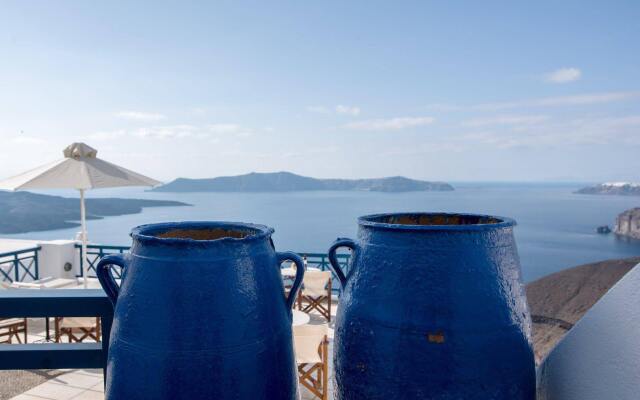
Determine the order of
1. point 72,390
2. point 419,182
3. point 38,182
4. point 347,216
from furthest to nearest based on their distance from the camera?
point 419,182, point 347,216, point 38,182, point 72,390

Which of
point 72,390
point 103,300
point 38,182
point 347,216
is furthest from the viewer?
point 347,216

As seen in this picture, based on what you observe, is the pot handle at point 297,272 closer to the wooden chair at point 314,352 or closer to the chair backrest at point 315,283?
the wooden chair at point 314,352

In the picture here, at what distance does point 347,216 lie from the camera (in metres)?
107

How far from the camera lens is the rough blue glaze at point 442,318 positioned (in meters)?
1.26

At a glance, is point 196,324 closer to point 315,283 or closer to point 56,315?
point 56,315

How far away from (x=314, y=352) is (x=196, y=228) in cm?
351

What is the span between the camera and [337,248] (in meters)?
1.54

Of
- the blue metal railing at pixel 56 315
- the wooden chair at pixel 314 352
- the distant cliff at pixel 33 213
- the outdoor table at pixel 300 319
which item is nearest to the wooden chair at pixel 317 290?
the outdoor table at pixel 300 319

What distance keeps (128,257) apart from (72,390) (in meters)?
4.70

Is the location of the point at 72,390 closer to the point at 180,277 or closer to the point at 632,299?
the point at 180,277

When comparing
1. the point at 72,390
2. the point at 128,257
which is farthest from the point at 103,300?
the point at 72,390

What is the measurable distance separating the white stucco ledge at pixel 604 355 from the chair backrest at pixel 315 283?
6357 mm

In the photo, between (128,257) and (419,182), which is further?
(419,182)

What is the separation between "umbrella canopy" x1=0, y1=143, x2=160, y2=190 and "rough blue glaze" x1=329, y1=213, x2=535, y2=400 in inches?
261
